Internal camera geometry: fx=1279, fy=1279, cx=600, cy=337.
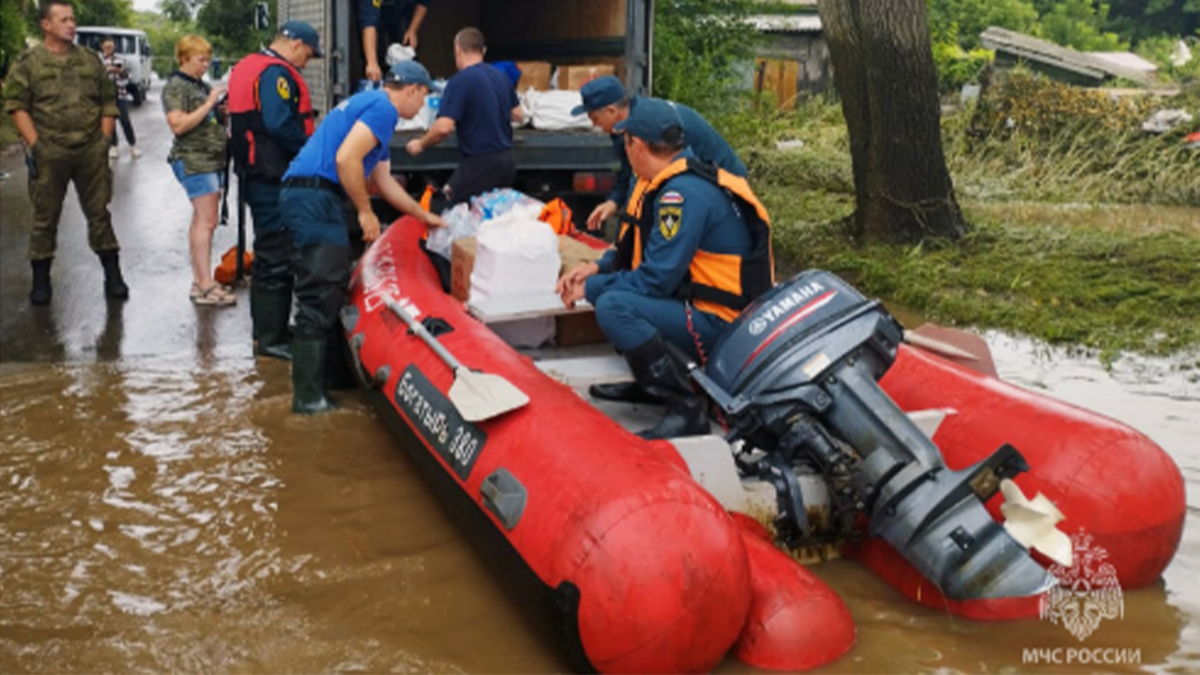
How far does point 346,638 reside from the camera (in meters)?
3.93

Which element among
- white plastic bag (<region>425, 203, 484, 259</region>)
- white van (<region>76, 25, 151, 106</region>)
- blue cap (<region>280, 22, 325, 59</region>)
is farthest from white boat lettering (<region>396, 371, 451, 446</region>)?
white van (<region>76, 25, 151, 106</region>)

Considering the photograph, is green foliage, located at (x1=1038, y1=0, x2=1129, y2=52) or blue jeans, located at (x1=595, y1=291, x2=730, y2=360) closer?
blue jeans, located at (x1=595, y1=291, x2=730, y2=360)

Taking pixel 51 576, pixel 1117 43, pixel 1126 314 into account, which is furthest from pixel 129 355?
pixel 1117 43

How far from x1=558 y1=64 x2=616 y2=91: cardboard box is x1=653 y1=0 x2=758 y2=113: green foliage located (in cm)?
494

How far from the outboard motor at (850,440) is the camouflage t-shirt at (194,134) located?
4.65 metres

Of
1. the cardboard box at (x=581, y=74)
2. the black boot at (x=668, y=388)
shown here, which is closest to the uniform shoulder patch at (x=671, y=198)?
the black boot at (x=668, y=388)

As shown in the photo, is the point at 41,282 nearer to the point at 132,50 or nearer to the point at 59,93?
the point at 59,93

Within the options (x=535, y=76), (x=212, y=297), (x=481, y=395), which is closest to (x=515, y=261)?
(x=481, y=395)

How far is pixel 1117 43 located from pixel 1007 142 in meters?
24.4

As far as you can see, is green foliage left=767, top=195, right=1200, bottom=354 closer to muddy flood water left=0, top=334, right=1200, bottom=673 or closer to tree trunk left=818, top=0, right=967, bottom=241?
tree trunk left=818, top=0, right=967, bottom=241

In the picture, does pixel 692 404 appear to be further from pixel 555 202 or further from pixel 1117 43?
pixel 1117 43

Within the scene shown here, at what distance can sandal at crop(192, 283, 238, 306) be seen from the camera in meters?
8.42

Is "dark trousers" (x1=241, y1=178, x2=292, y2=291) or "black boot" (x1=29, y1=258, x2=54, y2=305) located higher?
"dark trousers" (x1=241, y1=178, x2=292, y2=291)

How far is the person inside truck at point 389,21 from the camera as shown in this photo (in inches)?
366
